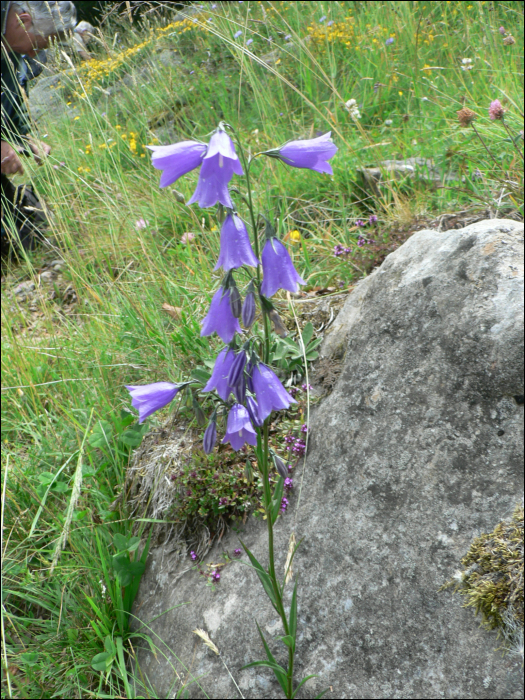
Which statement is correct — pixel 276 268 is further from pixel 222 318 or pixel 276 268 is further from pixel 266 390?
pixel 266 390

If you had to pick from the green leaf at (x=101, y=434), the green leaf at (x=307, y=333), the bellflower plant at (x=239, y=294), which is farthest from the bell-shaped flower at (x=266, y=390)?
the green leaf at (x=101, y=434)

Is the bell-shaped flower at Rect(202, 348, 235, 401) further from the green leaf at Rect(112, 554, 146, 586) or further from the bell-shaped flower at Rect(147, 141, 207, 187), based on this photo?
the green leaf at Rect(112, 554, 146, 586)

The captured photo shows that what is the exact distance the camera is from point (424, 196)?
276 centimetres

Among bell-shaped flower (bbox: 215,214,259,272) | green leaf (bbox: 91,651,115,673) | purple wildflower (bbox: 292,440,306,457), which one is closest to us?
bell-shaped flower (bbox: 215,214,259,272)

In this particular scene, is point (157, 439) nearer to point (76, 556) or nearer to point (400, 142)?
point (76, 556)

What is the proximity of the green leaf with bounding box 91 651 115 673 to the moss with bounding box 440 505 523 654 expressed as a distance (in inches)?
47.1

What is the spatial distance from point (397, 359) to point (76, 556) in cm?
149

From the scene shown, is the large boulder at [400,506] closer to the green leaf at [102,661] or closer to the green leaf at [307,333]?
the green leaf at [102,661]

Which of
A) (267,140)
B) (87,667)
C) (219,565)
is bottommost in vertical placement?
(87,667)

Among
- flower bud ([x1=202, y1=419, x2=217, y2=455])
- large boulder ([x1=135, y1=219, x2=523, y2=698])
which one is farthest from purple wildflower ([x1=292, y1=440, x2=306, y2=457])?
flower bud ([x1=202, y1=419, x2=217, y2=455])

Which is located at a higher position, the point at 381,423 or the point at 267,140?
the point at 267,140

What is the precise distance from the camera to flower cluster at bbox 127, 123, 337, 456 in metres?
1.13

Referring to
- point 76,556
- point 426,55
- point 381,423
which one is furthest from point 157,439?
point 426,55

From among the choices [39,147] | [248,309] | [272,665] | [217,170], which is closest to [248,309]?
[248,309]
